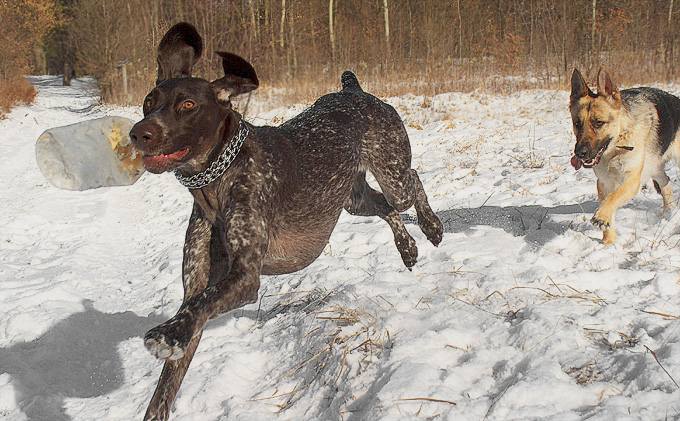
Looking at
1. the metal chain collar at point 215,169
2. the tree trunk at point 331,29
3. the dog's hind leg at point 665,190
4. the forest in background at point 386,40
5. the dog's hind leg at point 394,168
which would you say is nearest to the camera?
the metal chain collar at point 215,169

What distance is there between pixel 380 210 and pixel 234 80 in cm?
225

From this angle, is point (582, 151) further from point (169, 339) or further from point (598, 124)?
point (169, 339)

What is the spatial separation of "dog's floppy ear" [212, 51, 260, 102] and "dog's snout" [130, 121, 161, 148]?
444mm

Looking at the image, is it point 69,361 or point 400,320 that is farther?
point 69,361

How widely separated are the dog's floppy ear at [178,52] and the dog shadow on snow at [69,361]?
77.9 inches

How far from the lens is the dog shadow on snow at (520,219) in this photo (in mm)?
5124

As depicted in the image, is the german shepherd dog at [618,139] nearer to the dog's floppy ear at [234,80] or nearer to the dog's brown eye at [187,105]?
the dog's floppy ear at [234,80]

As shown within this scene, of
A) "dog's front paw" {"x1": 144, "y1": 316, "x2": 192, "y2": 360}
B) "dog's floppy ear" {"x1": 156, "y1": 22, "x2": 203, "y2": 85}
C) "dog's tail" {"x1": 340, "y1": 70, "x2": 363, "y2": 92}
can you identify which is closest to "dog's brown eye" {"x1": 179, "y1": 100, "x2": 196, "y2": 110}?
"dog's floppy ear" {"x1": 156, "y1": 22, "x2": 203, "y2": 85}

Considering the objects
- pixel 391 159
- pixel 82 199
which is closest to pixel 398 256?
pixel 391 159

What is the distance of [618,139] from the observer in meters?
5.19

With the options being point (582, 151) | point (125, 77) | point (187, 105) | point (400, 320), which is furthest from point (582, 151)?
point (125, 77)

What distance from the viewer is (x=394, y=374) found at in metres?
2.83

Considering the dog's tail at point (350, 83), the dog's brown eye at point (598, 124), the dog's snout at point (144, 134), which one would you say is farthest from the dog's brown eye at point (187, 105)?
the dog's brown eye at point (598, 124)

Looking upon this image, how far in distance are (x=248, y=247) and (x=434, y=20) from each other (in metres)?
18.0
